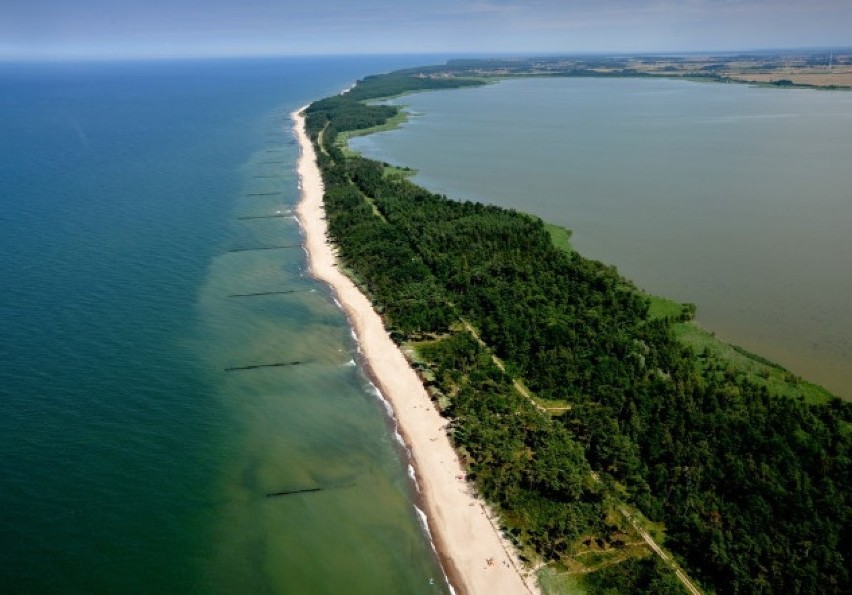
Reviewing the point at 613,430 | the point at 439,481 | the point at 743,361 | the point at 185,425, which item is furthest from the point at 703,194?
the point at 185,425

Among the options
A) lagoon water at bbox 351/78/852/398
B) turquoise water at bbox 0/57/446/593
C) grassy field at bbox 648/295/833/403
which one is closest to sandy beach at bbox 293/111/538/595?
turquoise water at bbox 0/57/446/593

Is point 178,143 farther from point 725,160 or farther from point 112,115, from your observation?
point 725,160

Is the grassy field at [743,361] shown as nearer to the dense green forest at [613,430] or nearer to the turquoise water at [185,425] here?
the dense green forest at [613,430]

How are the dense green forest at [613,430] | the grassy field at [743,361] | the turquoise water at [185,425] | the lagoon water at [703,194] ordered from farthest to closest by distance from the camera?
1. the lagoon water at [703,194]
2. the grassy field at [743,361]
3. the turquoise water at [185,425]
4. the dense green forest at [613,430]

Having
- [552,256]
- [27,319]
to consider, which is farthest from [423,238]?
[27,319]

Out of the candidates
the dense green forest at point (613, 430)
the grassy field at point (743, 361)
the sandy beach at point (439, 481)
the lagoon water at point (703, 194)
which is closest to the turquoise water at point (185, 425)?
the sandy beach at point (439, 481)

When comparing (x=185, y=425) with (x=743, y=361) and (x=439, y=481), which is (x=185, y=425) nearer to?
(x=439, y=481)

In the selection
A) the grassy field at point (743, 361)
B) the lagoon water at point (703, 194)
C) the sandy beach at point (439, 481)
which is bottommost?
the sandy beach at point (439, 481)
